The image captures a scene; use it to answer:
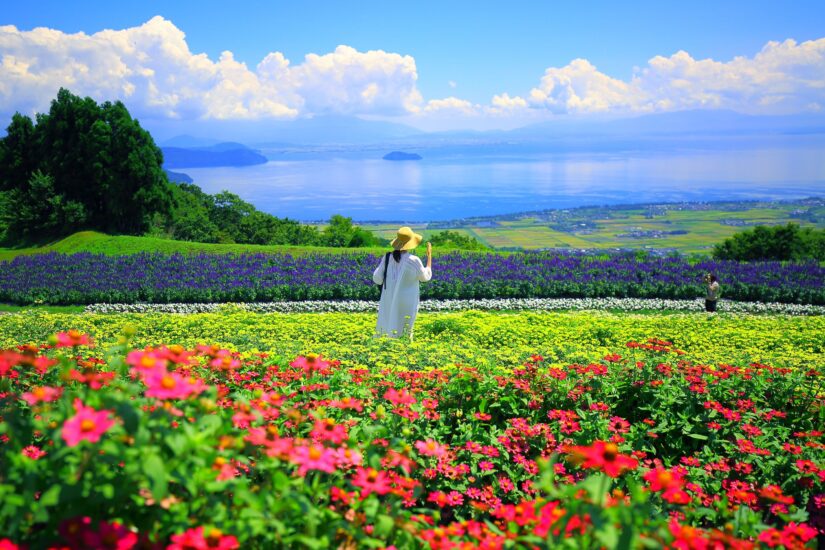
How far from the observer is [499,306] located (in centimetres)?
1552

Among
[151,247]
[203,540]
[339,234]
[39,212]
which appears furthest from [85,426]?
[339,234]

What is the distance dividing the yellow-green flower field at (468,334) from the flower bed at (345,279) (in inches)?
183

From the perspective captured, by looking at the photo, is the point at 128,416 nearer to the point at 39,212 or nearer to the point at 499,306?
the point at 499,306

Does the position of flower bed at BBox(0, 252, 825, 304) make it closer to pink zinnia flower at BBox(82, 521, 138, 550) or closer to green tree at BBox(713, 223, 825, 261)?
pink zinnia flower at BBox(82, 521, 138, 550)

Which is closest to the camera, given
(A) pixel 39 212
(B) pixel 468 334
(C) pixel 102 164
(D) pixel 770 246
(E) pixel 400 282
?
(E) pixel 400 282

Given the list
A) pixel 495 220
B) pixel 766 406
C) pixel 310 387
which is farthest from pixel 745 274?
pixel 495 220

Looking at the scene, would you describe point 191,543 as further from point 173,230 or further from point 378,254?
point 173,230

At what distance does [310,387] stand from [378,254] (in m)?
17.5

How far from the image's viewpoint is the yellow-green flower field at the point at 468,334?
292 inches

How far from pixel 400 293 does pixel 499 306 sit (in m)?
7.74

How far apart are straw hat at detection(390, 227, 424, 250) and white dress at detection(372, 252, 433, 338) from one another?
12cm

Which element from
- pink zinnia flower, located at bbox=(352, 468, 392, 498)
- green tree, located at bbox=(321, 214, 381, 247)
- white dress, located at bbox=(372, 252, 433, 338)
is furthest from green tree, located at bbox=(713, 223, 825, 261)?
pink zinnia flower, located at bbox=(352, 468, 392, 498)

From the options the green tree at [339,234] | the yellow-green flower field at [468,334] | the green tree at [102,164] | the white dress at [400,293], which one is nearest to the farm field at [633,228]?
the green tree at [339,234]

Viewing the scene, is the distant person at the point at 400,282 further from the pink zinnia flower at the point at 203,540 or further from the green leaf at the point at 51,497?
the green leaf at the point at 51,497
